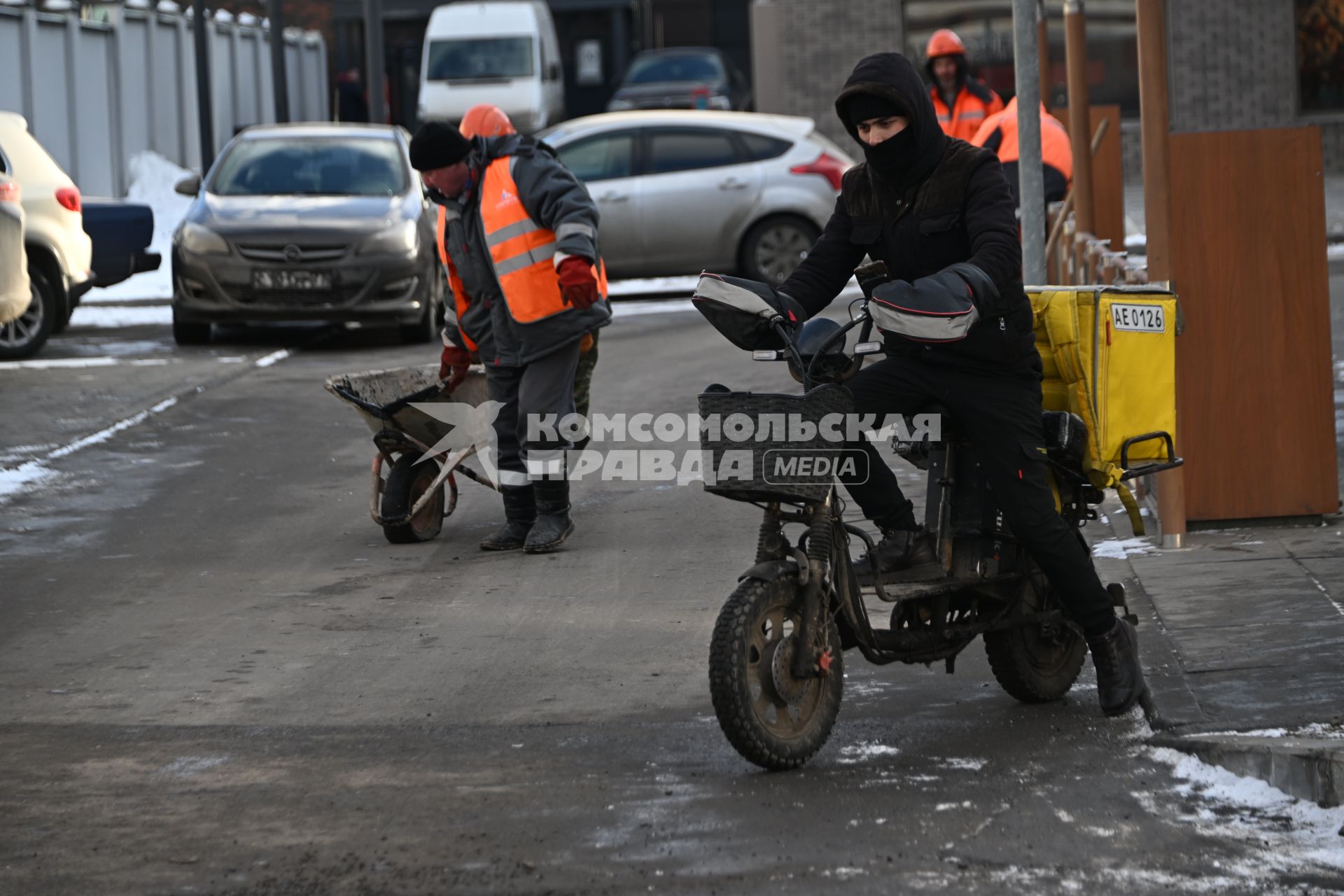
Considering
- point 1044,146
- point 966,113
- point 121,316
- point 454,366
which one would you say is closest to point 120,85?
point 121,316

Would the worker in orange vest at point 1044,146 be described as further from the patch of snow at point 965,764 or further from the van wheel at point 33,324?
the van wheel at point 33,324

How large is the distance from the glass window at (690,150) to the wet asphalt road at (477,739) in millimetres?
8941

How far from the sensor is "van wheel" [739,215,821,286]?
59.8ft

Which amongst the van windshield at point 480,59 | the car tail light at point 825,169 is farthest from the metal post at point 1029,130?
the van windshield at point 480,59

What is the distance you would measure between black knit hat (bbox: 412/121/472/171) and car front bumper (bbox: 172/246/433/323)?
716 centimetres

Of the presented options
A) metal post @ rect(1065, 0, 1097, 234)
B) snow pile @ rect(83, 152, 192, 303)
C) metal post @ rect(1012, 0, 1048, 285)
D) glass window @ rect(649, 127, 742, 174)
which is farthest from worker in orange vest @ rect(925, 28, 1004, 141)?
snow pile @ rect(83, 152, 192, 303)

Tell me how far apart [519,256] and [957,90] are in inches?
214

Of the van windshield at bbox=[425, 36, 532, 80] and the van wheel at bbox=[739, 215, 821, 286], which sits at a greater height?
the van windshield at bbox=[425, 36, 532, 80]

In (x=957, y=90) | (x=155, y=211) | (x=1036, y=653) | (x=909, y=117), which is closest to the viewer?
(x=909, y=117)

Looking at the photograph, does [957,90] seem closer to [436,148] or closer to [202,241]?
[436,148]

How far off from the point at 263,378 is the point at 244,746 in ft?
28.1

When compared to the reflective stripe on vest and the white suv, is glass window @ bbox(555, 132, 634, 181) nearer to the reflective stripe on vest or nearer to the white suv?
the white suv

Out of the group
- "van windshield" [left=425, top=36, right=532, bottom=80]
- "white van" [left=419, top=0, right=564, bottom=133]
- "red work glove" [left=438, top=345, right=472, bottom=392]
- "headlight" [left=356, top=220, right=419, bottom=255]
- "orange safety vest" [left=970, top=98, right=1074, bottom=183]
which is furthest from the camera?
"van windshield" [left=425, top=36, right=532, bottom=80]

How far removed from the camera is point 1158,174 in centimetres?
794
